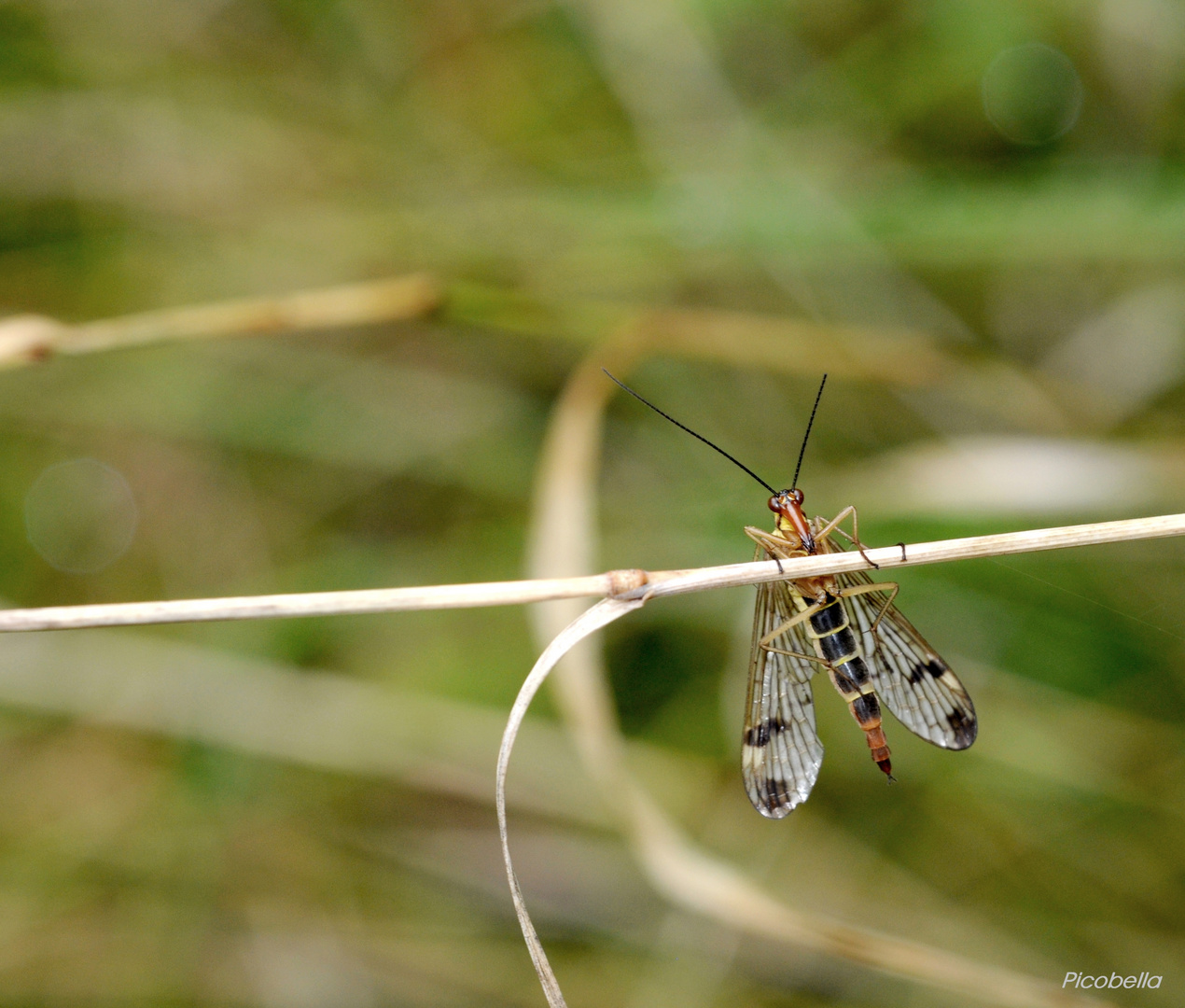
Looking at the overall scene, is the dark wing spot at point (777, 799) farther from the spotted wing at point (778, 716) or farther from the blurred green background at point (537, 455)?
the blurred green background at point (537, 455)

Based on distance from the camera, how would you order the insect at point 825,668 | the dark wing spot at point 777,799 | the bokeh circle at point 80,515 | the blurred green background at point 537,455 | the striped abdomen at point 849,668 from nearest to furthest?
the dark wing spot at point 777,799
the insect at point 825,668
the striped abdomen at point 849,668
the blurred green background at point 537,455
the bokeh circle at point 80,515

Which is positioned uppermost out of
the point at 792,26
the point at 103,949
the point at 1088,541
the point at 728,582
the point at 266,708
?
the point at 792,26

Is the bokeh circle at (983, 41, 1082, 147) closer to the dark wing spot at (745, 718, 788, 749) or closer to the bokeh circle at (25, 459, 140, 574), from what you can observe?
the dark wing spot at (745, 718, 788, 749)

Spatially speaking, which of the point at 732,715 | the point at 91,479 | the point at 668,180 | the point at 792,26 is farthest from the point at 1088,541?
the point at 91,479

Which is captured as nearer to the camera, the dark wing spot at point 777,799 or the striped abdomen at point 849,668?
the dark wing spot at point 777,799

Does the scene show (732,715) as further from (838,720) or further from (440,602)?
(440,602)

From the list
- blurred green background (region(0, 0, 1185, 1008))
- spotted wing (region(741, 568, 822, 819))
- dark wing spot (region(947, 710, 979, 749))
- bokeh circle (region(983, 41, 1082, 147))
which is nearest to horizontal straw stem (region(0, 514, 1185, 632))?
spotted wing (region(741, 568, 822, 819))

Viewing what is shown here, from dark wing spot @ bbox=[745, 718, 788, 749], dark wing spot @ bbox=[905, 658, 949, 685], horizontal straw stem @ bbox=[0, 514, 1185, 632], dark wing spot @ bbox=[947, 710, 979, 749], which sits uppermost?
horizontal straw stem @ bbox=[0, 514, 1185, 632]

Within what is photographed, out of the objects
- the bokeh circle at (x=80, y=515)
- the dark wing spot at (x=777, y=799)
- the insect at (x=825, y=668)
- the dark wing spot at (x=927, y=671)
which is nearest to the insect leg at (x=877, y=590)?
the insect at (x=825, y=668)
